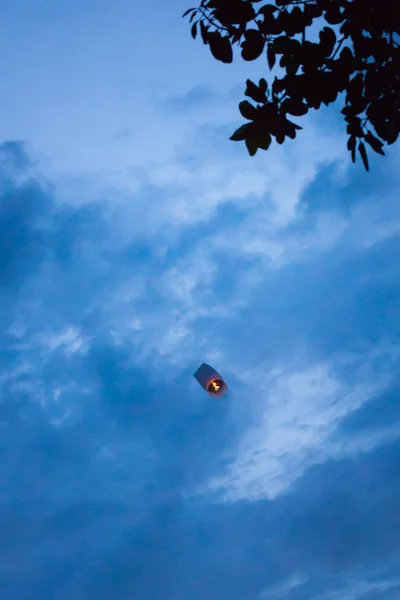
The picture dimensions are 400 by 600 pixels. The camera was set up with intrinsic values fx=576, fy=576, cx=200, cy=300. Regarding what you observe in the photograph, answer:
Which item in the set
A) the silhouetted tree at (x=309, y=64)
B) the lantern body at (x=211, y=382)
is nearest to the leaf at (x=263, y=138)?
the silhouetted tree at (x=309, y=64)

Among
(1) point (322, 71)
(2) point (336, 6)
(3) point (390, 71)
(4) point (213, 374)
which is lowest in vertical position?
(3) point (390, 71)

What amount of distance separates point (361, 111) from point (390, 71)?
0.36 metres

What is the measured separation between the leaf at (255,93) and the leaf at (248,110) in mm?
98

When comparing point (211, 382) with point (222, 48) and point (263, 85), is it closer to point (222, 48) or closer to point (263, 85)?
point (263, 85)

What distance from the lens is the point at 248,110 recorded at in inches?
174

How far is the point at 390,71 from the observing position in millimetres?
4332

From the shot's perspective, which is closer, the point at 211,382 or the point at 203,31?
the point at 203,31

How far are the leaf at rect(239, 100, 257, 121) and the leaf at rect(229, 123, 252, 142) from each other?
73mm

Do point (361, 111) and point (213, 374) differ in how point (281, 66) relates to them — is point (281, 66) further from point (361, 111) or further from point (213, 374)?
point (213, 374)

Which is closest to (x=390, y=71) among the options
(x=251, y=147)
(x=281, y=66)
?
(x=281, y=66)

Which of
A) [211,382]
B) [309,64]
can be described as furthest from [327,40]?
[211,382]

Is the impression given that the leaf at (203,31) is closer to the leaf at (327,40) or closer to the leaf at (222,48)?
the leaf at (222,48)

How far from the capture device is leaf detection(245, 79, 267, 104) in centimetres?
449

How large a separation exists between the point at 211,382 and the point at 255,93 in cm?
606
